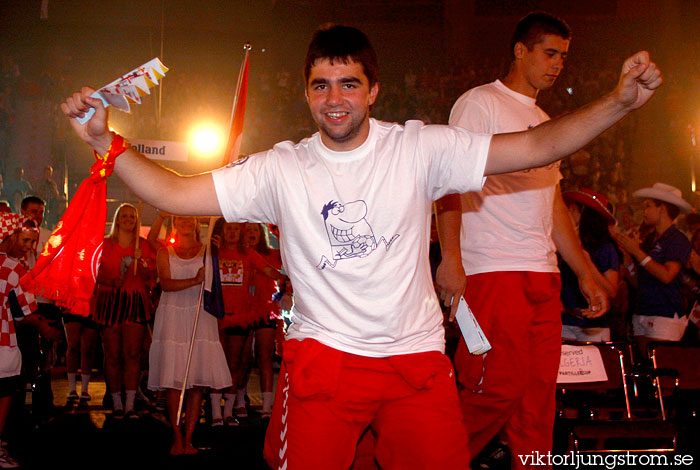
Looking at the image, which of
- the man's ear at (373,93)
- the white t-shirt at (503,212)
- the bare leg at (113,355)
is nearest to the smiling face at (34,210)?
the bare leg at (113,355)

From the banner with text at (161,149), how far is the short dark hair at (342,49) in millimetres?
8551

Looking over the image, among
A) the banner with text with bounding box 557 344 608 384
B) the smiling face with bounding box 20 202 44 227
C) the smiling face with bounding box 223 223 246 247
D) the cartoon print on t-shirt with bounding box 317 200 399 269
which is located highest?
the smiling face with bounding box 20 202 44 227

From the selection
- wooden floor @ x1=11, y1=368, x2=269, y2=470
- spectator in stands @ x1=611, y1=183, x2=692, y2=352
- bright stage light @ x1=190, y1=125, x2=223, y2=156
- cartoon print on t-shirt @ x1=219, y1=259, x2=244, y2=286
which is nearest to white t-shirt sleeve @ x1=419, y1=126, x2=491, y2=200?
wooden floor @ x1=11, y1=368, x2=269, y2=470

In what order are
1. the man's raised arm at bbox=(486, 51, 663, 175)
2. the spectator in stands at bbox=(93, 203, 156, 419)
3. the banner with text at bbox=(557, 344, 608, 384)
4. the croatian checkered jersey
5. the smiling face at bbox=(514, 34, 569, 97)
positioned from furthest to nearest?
the spectator in stands at bbox=(93, 203, 156, 419) < the croatian checkered jersey < the banner with text at bbox=(557, 344, 608, 384) < the smiling face at bbox=(514, 34, 569, 97) < the man's raised arm at bbox=(486, 51, 663, 175)

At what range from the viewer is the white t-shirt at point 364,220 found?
2.59m

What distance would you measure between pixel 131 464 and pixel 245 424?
2.01 m

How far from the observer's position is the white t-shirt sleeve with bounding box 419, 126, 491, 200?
2648mm

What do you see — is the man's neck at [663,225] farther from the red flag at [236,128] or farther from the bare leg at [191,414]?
the bare leg at [191,414]

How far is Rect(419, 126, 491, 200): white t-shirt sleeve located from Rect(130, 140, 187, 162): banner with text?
882cm

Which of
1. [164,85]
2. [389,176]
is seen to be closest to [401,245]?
[389,176]

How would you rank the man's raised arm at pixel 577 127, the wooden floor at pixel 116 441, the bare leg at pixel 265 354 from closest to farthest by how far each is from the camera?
1. the man's raised arm at pixel 577 127
2. the wooden floor at pixel 116 441
3. the bare leg at pixel 265 354

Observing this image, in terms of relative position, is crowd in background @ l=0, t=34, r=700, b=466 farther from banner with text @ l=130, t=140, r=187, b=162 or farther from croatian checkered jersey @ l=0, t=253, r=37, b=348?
banner with text @ l=130, t=140, r=187, b=162

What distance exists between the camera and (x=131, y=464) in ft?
18.7

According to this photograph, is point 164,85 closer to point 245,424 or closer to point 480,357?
point 245,424
